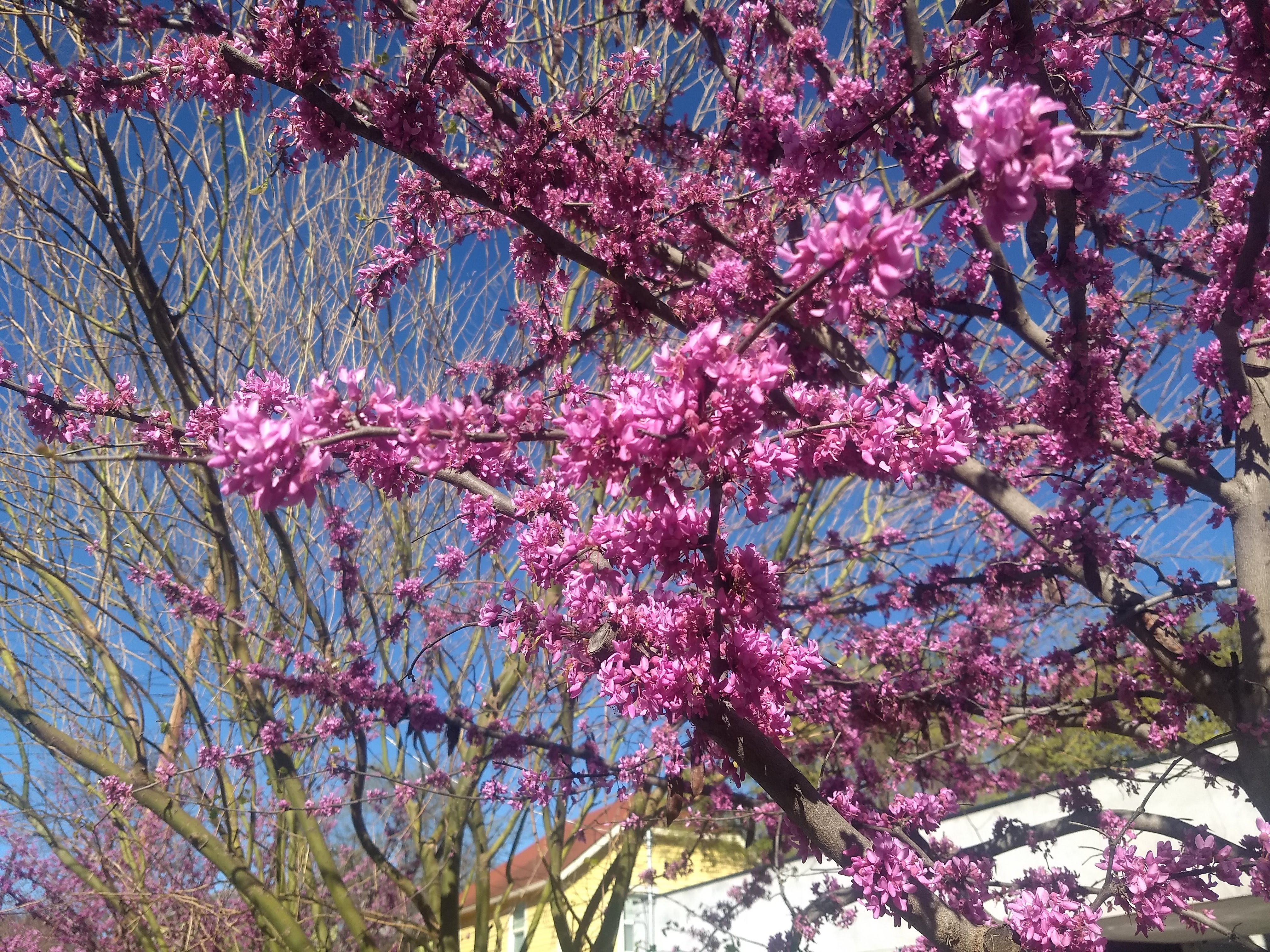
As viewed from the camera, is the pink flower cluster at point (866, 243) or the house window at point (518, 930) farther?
Answer: the house window at point (518, 930)

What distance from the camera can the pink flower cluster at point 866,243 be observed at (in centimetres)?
134

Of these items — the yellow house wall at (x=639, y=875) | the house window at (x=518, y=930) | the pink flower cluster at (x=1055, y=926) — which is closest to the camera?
the pink flower cluster at (x=1055, y=926)

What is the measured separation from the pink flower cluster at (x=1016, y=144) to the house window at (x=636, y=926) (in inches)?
414

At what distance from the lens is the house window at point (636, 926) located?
33.3 ft

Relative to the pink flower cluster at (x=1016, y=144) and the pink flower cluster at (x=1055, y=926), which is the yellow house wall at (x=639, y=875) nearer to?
the pink flower cluster at (x=1055, y=926)

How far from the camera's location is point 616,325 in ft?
17.9

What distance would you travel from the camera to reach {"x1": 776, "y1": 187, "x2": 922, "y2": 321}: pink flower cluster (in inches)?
52.6

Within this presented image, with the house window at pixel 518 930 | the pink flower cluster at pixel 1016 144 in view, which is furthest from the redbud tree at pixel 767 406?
the house window at pixel 518 930

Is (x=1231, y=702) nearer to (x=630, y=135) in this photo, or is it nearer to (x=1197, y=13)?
(x=1197, y=13)

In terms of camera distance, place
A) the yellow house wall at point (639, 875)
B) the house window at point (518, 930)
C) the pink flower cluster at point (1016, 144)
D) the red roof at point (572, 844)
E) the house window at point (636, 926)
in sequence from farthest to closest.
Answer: the house window at point (518, 930) < the house window at point (636, 926) < the yellow house wall at point (639, 875) < the red roof at point (572, 844) < the pink flower cluster at point (1016, 144)

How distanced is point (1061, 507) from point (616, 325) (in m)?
3.05

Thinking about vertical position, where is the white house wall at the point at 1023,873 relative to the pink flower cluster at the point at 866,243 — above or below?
above

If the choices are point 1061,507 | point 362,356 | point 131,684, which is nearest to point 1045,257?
point 1061,507

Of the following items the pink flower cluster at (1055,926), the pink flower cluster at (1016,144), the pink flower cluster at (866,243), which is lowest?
the pink flower cluster at (1055,926)
